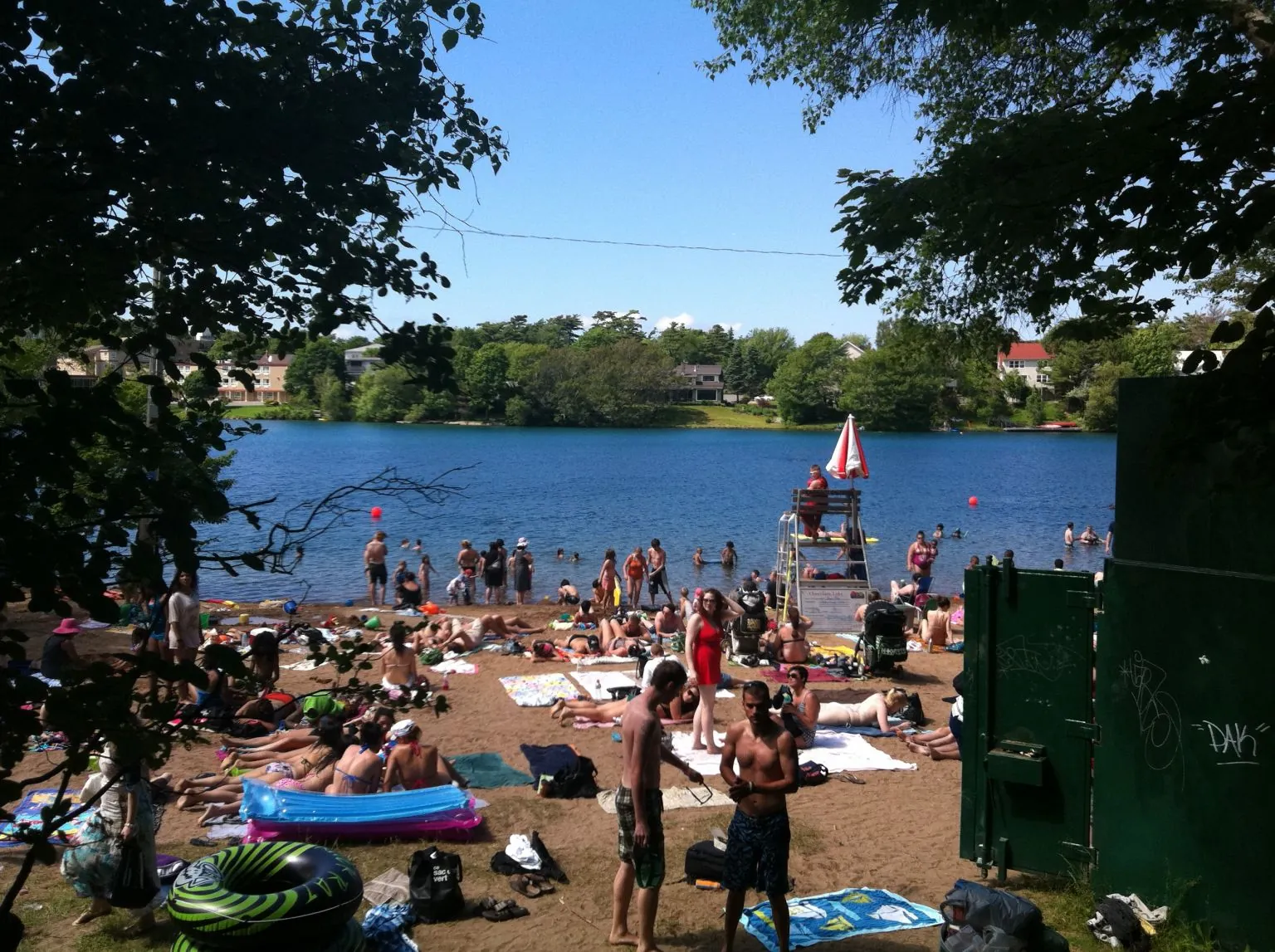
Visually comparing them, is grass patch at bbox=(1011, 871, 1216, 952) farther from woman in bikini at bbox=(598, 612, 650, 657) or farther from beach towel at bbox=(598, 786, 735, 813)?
woman in bikini at bbox=(598, 612, 650, 657)

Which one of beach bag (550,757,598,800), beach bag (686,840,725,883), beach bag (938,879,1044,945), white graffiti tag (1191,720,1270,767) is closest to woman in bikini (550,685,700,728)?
beach bag (550,757,598,800)

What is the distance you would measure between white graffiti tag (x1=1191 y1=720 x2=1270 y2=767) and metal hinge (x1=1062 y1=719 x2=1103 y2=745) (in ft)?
1.91

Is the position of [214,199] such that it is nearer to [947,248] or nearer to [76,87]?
[76,87]

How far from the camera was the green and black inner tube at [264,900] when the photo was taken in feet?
12.1

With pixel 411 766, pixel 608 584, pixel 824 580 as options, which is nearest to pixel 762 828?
Result: pixel 411 766

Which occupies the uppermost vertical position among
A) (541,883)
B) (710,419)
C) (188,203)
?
(188,203)

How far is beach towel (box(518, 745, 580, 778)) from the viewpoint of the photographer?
8484 mm

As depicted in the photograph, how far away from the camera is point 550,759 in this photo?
8.75 meters

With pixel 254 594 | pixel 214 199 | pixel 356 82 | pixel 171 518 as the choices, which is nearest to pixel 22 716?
pixel 171 518

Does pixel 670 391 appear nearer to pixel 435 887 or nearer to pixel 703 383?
pixel 703 383

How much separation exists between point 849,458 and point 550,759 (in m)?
9.75

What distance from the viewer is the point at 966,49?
7.83 metres

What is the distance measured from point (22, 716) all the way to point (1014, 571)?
486 cm

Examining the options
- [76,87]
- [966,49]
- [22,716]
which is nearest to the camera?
[22,716]
